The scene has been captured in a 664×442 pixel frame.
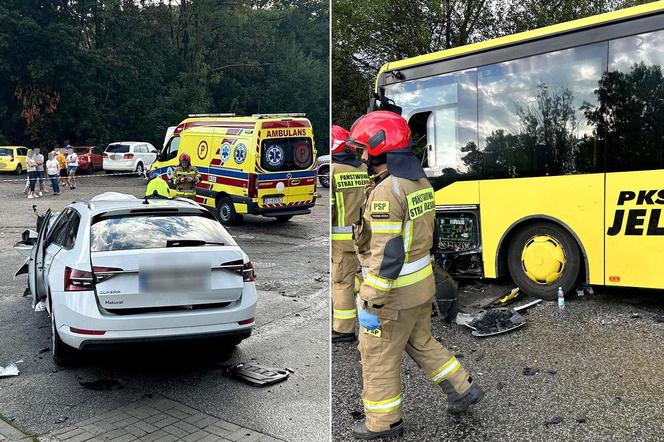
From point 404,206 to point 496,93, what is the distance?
3362mm

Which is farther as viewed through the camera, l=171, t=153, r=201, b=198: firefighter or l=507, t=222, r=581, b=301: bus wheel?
l=507, t=222, r=581, b=301: bus wheel

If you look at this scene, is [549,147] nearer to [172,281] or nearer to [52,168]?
[172,281]

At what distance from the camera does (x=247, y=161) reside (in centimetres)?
493

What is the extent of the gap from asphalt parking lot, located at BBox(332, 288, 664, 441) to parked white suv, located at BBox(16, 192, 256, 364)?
3.14ft

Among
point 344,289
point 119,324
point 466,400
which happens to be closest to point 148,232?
point 119,324

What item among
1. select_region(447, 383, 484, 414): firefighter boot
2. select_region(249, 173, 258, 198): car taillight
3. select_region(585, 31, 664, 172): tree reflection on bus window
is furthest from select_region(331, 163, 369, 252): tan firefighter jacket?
select_region(585, 31, 664, 172): tree reflection on bus window

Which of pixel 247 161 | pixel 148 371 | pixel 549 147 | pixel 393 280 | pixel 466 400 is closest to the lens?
pixel 393 280

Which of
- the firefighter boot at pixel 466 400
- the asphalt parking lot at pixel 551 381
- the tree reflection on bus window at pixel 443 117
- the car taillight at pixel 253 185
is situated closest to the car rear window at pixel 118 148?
the car taillight at pixel 253 185

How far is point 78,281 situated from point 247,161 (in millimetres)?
1771

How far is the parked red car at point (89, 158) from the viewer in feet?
13.0

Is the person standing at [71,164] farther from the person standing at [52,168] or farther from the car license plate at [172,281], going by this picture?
the car license plate at [172,281]

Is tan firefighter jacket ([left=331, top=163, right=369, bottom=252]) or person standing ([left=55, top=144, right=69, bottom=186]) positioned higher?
person standing ([left=55, top=144, right=69, bottom=186])

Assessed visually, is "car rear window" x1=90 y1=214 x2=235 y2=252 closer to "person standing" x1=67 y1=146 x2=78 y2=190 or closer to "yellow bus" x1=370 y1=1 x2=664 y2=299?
"person standing" x1=67 y1=146 x2=78 y2=190

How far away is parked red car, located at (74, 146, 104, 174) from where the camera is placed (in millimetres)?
3977
